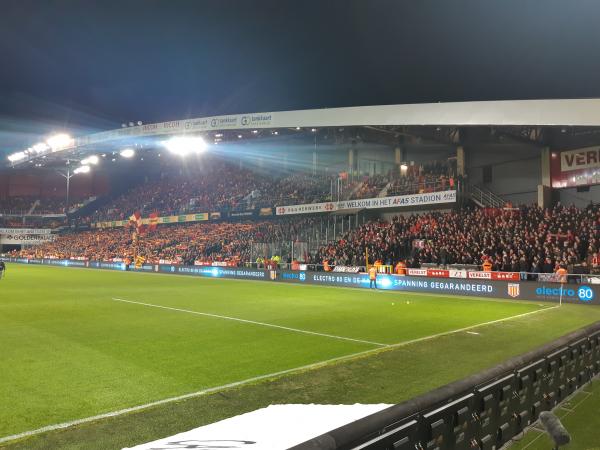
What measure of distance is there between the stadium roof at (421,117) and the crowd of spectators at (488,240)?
17.4ft

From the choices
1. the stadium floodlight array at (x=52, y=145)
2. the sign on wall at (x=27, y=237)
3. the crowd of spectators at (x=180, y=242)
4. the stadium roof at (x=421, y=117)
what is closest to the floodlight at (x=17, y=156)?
the stadium floodlight array at (x=52, y=145)

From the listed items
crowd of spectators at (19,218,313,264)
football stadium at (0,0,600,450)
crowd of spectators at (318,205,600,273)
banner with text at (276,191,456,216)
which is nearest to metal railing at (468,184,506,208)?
football stadium at (0,0,600,450)

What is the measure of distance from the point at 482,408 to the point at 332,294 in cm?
1781

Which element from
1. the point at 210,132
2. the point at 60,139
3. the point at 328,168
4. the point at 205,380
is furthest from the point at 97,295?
the point at 60,139

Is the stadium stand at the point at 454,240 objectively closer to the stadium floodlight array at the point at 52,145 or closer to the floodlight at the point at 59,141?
the floodlight at the point at 59,141

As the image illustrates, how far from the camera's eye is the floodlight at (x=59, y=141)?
54312 mm

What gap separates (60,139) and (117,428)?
5876 cm

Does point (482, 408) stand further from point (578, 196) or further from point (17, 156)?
point (17, 156)

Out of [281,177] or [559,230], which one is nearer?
[559,230]

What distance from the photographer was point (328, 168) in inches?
1780

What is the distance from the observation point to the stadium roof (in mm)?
23109

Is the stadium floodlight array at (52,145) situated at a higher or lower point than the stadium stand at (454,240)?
higher

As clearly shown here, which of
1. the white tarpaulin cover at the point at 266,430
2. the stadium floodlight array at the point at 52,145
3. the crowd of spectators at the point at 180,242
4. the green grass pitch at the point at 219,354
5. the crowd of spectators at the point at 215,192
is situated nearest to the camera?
the white tarpaulin cover at the point at 266,430

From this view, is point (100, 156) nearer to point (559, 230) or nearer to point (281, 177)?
point (281, 177)
